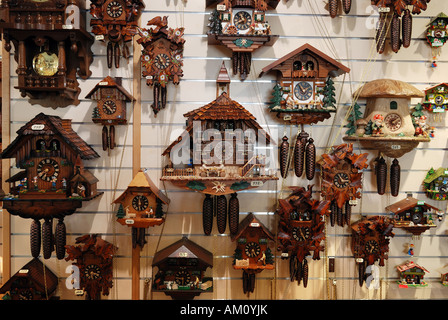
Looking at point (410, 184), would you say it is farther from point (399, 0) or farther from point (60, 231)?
point (60, 231)

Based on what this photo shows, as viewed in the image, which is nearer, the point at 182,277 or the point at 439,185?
the point at 182,277

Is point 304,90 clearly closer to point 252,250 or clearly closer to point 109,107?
point 252,250

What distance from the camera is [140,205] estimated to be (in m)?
2.78

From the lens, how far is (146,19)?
9.84ft

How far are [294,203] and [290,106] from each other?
0.73 meters

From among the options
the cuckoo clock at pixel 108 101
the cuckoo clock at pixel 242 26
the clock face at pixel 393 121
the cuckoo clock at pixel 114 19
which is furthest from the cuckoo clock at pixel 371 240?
the cuckoo clock at pixel 114 19

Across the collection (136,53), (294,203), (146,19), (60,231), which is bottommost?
(60,231)

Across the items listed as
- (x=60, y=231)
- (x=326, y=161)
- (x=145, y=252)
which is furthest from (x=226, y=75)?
(x=60, y=231)

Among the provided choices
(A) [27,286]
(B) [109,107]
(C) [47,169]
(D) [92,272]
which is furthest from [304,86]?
(A) [27,286]

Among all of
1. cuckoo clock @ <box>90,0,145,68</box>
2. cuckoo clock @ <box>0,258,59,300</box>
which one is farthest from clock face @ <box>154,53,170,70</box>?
cuckoo clock @ <box>0,258,59,300</box>

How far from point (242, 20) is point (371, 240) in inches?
78.3

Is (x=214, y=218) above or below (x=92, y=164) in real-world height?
below

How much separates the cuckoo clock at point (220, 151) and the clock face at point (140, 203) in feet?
0.87

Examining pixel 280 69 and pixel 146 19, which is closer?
pixel 280 69
